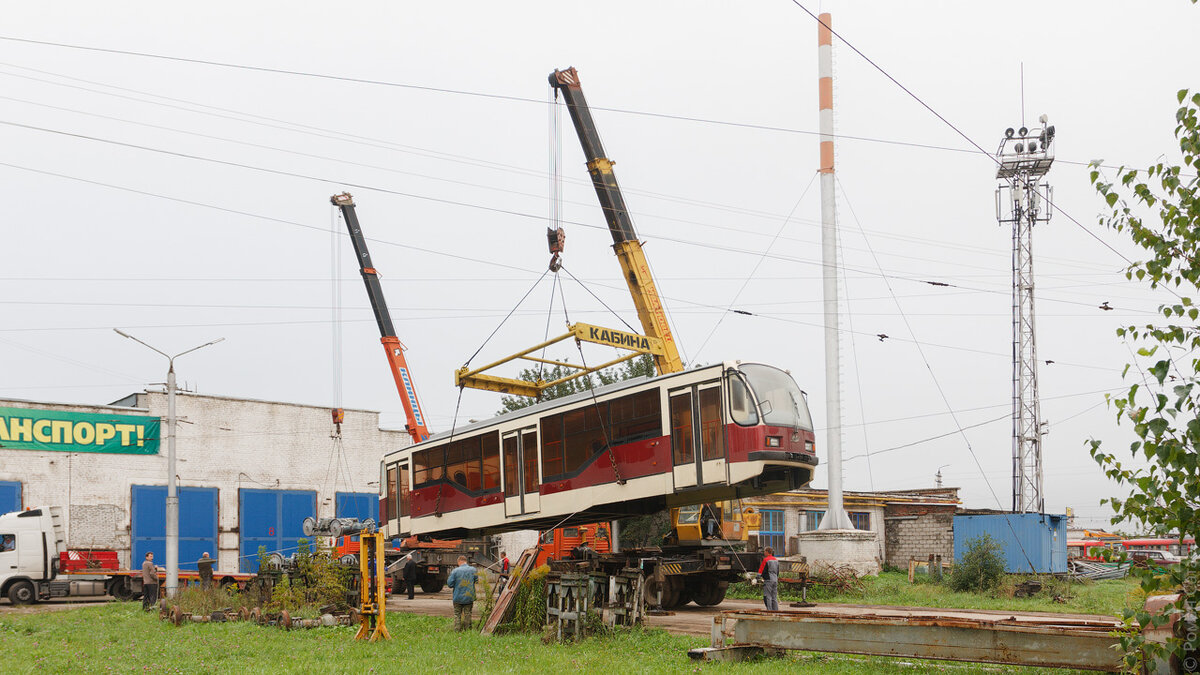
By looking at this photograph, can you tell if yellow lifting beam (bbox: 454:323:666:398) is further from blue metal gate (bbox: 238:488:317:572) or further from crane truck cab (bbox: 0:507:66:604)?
blue metal gate (bbox: 238:488:317:572)

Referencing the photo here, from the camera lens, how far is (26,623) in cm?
2162

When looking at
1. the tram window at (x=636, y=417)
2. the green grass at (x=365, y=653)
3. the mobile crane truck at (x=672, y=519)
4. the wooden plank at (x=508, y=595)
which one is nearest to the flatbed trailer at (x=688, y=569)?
the mobile crane truck at (x=672, y=519)

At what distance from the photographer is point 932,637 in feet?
36.8

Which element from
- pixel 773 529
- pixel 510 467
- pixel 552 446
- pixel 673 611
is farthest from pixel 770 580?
pixel 773 529

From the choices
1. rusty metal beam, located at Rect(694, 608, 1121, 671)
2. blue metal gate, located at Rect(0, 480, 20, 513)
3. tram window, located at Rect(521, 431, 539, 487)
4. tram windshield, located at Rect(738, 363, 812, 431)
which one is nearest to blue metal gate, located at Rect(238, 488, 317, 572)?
blue metal gate, located at Rect(0, 480, 20, 513)

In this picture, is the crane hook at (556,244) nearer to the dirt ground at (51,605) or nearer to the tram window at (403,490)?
the tram window at (403,490)

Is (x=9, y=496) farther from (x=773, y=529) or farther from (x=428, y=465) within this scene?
(x=773, y=529)

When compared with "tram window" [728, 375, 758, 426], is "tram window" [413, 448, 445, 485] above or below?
below

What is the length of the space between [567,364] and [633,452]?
6098mm

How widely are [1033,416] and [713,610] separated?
63.6 feet

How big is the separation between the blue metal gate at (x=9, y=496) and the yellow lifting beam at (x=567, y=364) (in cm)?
1978

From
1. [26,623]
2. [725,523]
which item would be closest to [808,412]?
[725,523]

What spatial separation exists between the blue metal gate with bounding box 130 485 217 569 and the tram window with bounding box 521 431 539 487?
23.2 meters

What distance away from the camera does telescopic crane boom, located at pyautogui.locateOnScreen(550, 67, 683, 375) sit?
2580 centimetres
